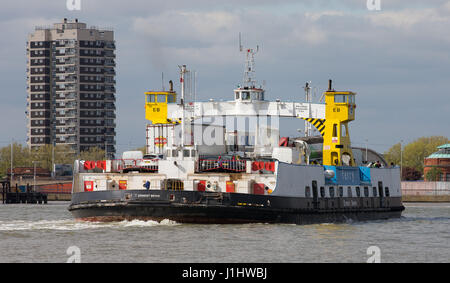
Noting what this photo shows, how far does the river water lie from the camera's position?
3878 cm

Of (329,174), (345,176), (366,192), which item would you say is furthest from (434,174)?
(329,174)

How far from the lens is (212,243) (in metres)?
43.2

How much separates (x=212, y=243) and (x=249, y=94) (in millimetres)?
22249

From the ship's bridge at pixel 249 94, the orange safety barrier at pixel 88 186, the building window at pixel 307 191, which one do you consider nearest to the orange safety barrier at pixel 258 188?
the building window at pixel 307 191

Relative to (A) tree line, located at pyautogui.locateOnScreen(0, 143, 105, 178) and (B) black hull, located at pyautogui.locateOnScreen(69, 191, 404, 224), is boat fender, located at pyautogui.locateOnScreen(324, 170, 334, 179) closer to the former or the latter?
(B) black hull, located at pyautogui.locateOnScreen(69, 191, 404, 224)

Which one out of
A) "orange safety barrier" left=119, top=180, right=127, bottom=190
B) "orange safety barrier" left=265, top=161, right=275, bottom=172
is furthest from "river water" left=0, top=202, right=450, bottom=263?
"orange safety barrier" left=265, top=161, right=275, bottom=172

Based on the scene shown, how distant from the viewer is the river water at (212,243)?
127 feet

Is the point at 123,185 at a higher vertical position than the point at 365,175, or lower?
lower

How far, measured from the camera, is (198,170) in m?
53.9

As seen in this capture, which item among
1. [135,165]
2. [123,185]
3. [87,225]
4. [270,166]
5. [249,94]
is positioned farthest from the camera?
[249,94]

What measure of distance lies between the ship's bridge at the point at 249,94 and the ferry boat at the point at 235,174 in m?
0.07

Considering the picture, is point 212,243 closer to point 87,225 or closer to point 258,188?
point 258,188
